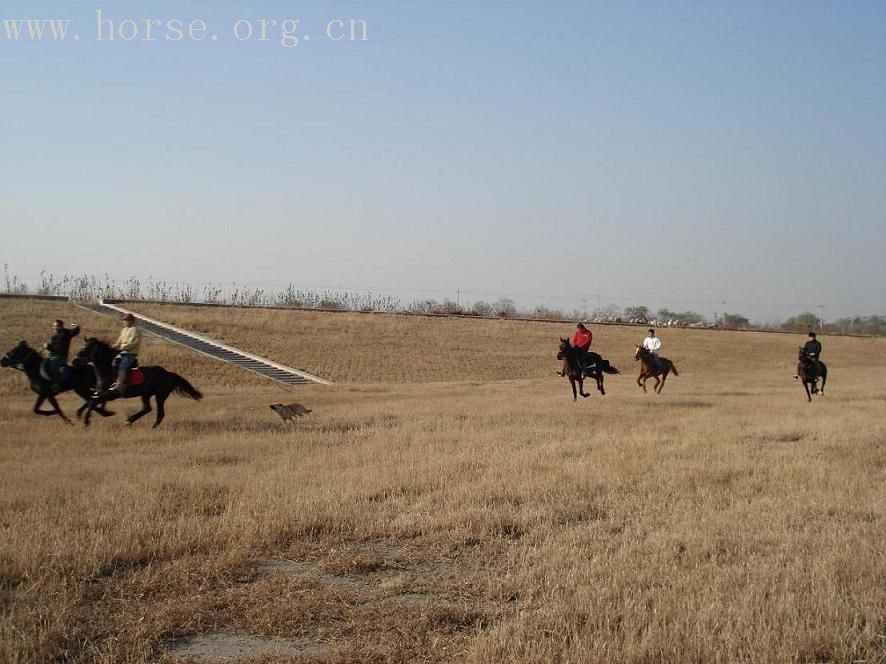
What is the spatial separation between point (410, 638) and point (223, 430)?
11.2 m

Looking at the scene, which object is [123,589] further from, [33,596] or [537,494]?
[537,494]

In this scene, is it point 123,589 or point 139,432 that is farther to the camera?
point 139,432

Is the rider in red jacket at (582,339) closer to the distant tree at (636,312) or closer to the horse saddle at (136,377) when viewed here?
the horse saddle at (136,377)

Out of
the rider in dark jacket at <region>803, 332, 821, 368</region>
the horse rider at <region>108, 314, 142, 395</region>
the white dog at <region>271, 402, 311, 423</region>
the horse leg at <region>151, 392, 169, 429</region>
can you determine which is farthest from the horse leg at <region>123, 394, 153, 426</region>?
the rider in dark jacket at <region>803, 332, 821, 368</region>

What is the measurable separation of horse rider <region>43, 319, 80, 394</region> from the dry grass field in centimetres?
94

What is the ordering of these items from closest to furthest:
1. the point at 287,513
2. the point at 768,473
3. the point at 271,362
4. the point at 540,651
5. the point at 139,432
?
the point at 540,651
the point at 287,513
the point at 768,473
the point at 139,432
the point at 271,362

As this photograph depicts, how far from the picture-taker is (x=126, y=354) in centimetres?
1565

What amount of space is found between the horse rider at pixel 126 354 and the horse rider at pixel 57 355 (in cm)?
101

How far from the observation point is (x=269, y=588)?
5.84m

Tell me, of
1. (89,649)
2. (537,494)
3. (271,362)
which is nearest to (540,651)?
(89,649)

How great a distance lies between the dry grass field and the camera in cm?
483

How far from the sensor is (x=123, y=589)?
5742mm

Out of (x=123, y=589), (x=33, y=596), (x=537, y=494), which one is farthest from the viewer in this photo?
(x=537, y=494)

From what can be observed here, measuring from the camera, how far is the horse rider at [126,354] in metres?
15.5
